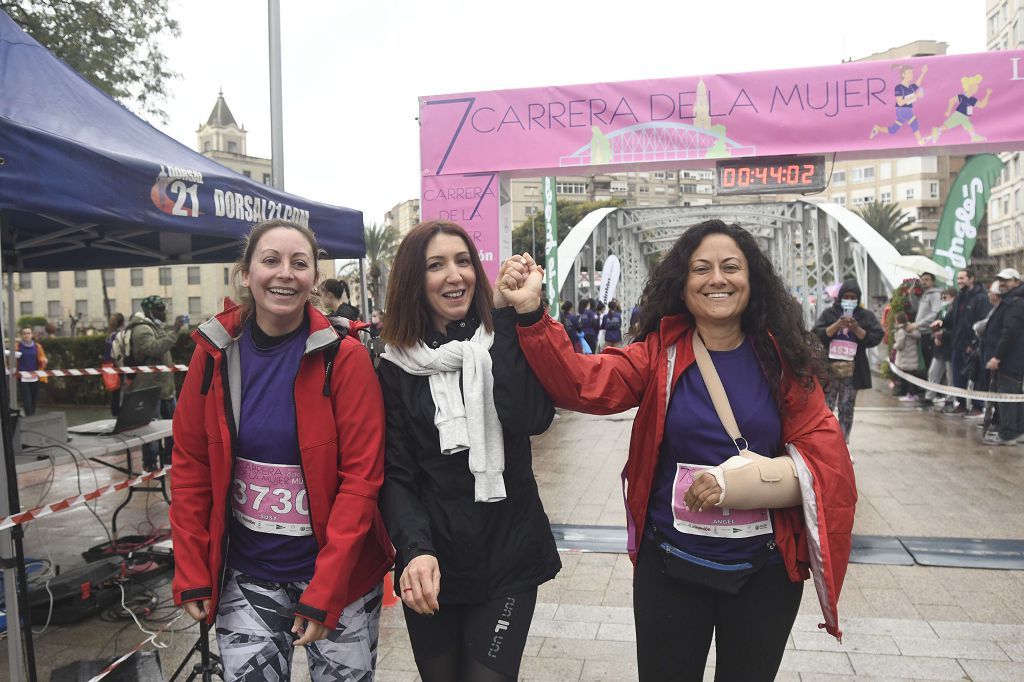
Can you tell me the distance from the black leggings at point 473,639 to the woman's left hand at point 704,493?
50cm

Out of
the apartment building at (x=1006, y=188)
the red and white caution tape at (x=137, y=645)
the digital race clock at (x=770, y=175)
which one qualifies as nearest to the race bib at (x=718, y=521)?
the red and white caution tape at (x=137, y=645)

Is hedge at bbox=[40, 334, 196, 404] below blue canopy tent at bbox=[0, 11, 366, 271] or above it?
below

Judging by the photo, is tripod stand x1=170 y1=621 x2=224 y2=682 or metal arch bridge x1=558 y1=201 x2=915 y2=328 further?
metal arch bridge x1=558 y1=201 x2=915 y2=328

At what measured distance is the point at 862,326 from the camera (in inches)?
286

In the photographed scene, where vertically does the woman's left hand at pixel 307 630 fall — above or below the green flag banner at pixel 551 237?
below

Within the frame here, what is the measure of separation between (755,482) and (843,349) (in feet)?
18.9

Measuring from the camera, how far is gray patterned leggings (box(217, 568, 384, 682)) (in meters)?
2.03

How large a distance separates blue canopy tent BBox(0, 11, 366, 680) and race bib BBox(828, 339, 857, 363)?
444cm

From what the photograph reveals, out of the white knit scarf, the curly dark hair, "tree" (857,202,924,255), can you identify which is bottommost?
the white knit scarf

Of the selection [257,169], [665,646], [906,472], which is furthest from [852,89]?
[257,169]

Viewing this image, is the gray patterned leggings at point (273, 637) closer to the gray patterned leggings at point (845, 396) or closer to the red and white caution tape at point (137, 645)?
the red and white caution tape at point (137, 645)

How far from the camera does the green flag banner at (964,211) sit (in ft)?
36.9

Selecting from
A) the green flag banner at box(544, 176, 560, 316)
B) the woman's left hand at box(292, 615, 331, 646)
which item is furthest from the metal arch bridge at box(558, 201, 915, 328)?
the woman's left hand at box(292, 615, 331, 646)

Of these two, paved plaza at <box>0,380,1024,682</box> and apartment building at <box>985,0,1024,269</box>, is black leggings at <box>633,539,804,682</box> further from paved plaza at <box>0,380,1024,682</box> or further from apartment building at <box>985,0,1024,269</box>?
apartment building at <box>985,0,1024,269</box>
